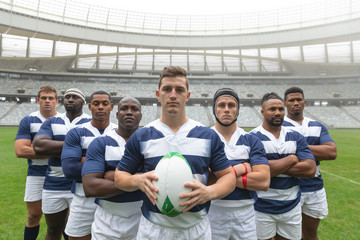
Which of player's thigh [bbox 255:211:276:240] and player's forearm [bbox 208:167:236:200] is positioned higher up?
player's forearm [bbox 208:167:236:200]

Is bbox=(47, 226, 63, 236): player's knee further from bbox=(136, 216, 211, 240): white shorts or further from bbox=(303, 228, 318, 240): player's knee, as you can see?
bbox=(303, 228, 318, 240): player's knee

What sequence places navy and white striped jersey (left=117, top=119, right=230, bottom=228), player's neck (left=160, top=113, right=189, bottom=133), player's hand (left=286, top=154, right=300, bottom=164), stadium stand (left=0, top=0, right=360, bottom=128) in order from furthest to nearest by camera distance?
1. stadium stand (left=0, top=0, right=360, bottom=128)
2. player's hand (left=286, top=154, right=300, bottom=164)
3. player's neck (left=160, top=113, right=189, bottom=133)
4. navy and white striped jersey (left=117, top=119, right=230, bottom=228)

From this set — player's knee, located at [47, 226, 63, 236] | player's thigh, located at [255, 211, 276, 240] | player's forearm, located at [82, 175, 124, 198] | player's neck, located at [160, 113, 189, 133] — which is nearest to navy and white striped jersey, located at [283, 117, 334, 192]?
player's thigh, located at [255, 211, 276, 240]

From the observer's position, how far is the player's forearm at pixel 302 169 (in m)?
2.41

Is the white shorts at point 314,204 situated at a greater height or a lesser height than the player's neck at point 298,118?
lesser

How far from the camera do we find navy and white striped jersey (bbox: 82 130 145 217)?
2.12 m

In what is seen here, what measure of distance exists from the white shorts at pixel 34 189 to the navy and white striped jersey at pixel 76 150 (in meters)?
1.27

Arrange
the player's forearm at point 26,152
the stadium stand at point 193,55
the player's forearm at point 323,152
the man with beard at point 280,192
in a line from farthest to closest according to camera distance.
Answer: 1. the stadium stand at point 193,55
2. the player's forearm at point 26,152
3. the player's forearm at point 323,152
4. the man with beard at point 280,192

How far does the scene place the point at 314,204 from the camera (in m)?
2.98

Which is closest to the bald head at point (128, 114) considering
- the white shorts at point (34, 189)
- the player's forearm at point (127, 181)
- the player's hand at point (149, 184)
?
the player's forearm at point (127, 181)

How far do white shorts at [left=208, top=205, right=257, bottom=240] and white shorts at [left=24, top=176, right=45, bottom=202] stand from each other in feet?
9.60

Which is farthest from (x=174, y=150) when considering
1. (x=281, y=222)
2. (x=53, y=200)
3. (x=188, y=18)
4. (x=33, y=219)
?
(x=188, y=18)

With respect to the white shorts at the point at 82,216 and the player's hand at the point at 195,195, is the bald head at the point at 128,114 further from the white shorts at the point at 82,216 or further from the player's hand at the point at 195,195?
the player's hand at the point at 195,195

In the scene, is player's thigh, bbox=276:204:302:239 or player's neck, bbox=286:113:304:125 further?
player's neck, bbox=286:113:304:125
